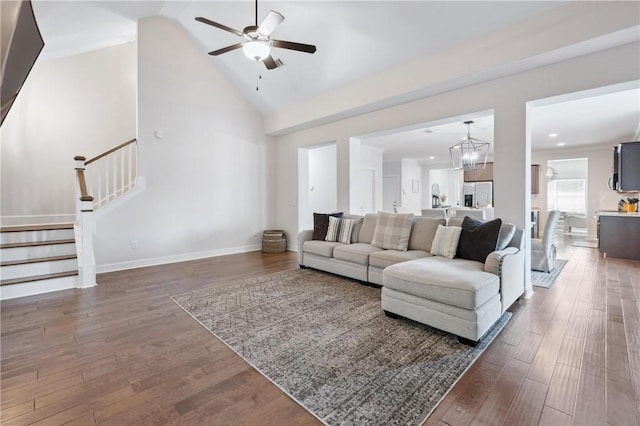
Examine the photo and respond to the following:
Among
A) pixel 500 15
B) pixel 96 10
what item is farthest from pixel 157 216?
pixel 500 15

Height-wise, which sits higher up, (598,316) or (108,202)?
(108,202)

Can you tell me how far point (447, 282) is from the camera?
2516mm

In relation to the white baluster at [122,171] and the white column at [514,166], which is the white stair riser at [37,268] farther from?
the white column at [514,166]

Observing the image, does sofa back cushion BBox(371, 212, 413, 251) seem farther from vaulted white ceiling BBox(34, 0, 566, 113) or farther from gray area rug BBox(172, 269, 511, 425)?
vaulted white ceiling BBox(34, 0, 566, 113)

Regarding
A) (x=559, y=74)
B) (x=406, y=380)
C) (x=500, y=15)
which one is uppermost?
(x=500, y=15)

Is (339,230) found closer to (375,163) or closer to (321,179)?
(321,179)

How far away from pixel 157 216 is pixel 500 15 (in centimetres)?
578

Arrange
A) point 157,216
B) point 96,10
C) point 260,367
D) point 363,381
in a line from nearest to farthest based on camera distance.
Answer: point 363,381
point 260,367
point 96,10
point 157,216

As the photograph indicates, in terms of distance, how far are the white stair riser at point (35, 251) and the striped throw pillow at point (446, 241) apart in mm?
5079

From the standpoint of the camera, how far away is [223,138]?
6258 millimetres

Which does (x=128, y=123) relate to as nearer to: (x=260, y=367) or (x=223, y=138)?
(x=223, y=138)

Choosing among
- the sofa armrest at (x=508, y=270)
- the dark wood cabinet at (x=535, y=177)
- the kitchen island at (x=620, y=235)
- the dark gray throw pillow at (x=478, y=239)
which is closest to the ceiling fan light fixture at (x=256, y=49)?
the dark gray throw pillow at (x=478, y=239)

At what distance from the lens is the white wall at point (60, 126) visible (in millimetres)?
5129

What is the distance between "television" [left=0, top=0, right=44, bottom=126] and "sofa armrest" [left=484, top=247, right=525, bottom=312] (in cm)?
318
